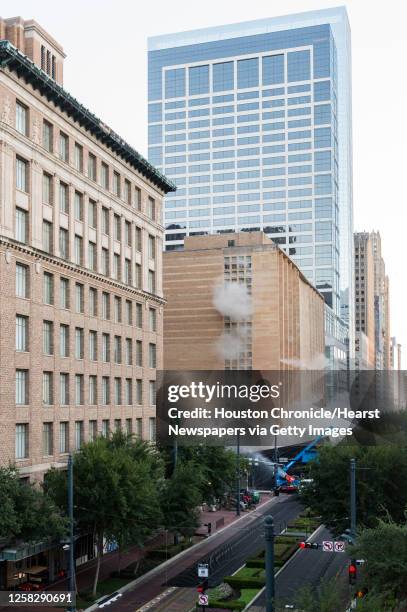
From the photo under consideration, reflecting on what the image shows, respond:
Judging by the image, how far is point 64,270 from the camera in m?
53.8

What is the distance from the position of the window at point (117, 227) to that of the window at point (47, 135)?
11027 millimetres

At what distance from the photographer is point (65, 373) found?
53.7m

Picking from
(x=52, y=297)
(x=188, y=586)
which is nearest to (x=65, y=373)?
(x=52, y=297)

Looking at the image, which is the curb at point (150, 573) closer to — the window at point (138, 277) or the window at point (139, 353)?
the window at point (139, 353)

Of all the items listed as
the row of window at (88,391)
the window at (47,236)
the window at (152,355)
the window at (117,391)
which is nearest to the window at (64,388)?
the row of window at (88,391)

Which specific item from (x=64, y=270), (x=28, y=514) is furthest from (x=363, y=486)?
(x=64, y=270)

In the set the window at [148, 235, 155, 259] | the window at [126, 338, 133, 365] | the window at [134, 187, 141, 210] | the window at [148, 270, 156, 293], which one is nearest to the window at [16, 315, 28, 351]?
the window at [126, 338, 133, 365]

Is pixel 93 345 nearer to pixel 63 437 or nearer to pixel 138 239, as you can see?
pixel 63 437

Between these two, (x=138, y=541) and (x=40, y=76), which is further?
(x=40, y=76)

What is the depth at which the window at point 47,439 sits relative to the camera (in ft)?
165

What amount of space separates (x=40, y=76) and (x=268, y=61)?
152403mm

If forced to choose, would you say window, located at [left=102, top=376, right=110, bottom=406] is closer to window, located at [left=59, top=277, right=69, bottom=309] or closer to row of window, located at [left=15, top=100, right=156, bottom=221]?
window, located at [left=59, top=277, right=69, bottom=309]

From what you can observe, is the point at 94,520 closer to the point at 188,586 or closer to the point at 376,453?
the point at 188,586

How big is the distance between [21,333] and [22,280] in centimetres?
330
